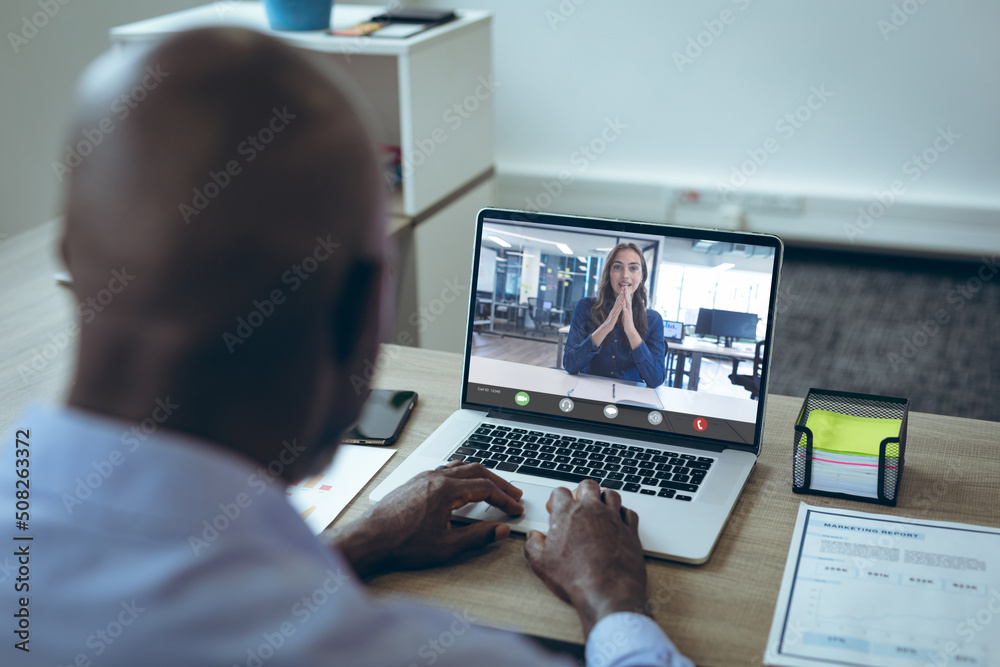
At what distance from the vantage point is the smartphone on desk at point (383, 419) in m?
1.20

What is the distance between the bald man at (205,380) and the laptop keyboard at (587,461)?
21.3 inches

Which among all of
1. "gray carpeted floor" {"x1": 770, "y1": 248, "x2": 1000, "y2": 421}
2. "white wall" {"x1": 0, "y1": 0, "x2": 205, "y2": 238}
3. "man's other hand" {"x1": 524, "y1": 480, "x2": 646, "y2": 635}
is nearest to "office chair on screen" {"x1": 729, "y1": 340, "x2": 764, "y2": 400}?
"man's other hand" {"x1": 524, "y1": 480, "x2": 646, "y2": 635}

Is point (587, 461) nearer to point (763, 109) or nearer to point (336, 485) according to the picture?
point (336, 485)

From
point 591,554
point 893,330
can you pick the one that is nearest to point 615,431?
point 591,554

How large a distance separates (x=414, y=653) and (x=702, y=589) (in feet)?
1.58

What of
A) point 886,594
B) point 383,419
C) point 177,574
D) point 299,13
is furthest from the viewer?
point 299,13

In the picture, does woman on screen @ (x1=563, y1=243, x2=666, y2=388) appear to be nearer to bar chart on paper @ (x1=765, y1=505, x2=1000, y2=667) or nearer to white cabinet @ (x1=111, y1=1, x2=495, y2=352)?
bar chart on paper @ (x1=765, y1=505, x2=1000, y2=667)

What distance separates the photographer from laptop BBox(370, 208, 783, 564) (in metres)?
1.10

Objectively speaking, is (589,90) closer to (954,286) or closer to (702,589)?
(954,286)

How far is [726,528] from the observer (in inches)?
39.8

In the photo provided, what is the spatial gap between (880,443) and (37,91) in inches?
135

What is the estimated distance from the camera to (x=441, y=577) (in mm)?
936

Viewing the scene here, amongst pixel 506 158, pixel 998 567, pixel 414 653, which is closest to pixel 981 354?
pixel 506 158

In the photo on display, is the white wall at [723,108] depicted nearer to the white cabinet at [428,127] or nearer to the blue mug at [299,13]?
the white cabinet at [428,127]
